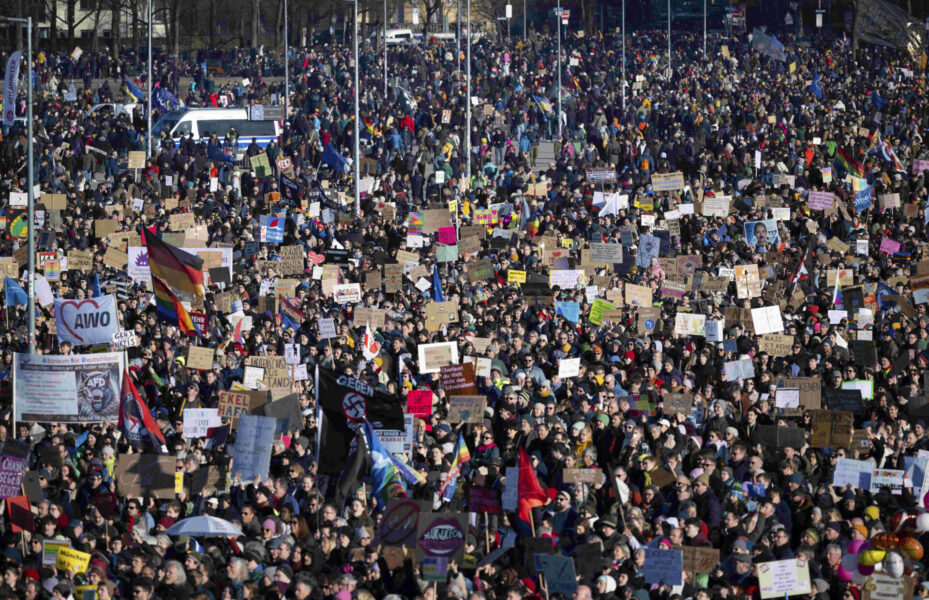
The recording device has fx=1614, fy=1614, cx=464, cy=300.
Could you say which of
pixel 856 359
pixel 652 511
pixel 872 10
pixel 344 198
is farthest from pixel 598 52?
pixel 652 511

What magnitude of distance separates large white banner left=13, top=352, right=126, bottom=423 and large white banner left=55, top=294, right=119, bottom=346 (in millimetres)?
2250

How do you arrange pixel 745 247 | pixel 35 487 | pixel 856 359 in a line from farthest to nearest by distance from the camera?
pixel 745 247, pixel 856 359, pixel 35 487

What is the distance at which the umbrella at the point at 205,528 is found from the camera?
457 inches

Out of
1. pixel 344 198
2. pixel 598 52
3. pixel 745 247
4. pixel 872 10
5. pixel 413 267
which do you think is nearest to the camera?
pixel 413 267

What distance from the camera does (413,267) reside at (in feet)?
71.6

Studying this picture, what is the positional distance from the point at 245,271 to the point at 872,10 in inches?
1028

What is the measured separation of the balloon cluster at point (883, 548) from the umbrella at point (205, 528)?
14.1 feet

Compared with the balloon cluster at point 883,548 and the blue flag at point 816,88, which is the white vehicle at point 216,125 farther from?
the balloon cluster at point 883,548

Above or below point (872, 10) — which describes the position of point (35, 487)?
below

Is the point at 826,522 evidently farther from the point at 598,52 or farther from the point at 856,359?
the point at 598,52

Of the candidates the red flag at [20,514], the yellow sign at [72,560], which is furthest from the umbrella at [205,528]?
the red flag at [20,514]

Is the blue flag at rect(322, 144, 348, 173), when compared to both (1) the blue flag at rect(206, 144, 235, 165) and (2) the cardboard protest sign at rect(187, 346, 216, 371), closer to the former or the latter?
(1) the blue flag at rect(206, 144, 235, 165)

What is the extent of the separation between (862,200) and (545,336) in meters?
9.49

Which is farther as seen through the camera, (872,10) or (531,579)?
(872,10)
